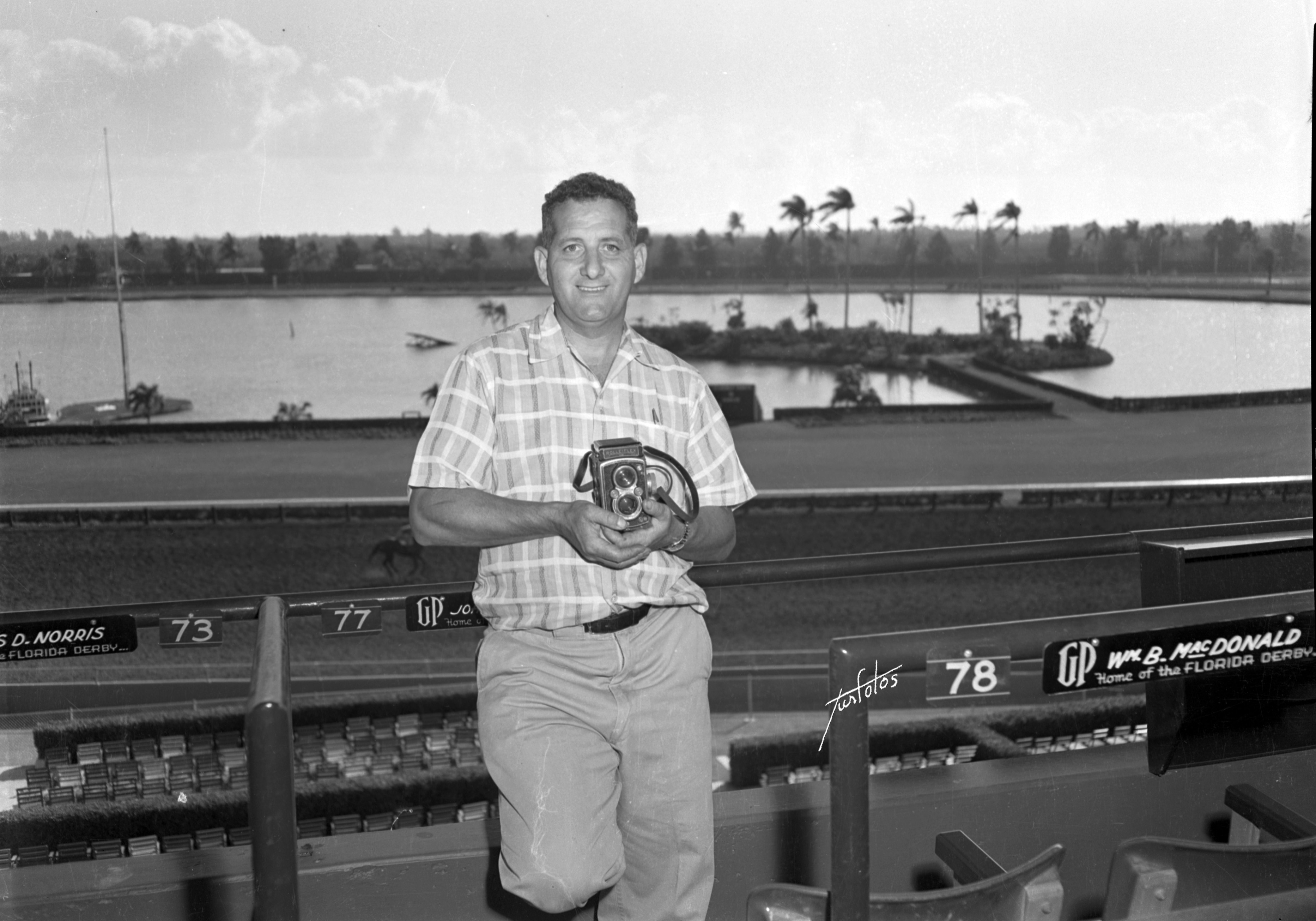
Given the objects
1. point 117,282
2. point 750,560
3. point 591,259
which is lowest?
point 750,560

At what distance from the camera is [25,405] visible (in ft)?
71.6

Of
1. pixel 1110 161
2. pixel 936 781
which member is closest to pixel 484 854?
pixel 936 781

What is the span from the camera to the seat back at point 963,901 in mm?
1431

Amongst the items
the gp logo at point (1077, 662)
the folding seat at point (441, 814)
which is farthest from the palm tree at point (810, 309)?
the gp logo at point (1077, 662)

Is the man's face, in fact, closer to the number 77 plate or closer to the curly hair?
the curly hair

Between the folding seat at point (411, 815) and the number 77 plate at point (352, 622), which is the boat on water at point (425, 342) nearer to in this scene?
the folding seat at point (411, 815)

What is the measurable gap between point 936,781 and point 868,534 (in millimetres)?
22995

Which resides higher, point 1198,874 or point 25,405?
point 1198,874

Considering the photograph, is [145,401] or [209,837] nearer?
[209,837]

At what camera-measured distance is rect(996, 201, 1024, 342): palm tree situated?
76.8 feet

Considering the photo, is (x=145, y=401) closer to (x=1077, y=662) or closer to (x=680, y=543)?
(x=680, y=543)

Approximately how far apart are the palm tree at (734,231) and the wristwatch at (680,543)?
72.0 ft

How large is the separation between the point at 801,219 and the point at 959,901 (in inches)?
894

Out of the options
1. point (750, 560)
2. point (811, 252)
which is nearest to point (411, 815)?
point (750, 560)
